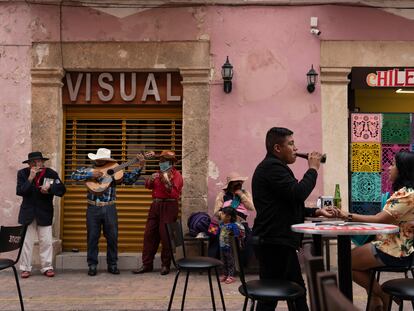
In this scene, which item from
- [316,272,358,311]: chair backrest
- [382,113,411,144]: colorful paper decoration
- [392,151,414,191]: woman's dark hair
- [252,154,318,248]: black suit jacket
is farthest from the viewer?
[382,113,411,144]: colorful paper decoration

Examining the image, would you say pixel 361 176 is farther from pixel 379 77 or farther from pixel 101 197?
pixel 101 197

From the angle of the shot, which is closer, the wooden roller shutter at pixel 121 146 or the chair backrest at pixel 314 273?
the chair backrest at pixel 314 273

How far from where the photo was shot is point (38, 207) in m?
7.88

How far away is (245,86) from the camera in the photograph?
336 inches

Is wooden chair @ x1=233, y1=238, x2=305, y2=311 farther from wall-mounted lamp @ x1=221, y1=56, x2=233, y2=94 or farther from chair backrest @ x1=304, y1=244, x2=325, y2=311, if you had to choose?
wall-mounted lamp @ x1=221, y1=56, x2=233, y2=94

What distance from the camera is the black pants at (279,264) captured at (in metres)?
4.18

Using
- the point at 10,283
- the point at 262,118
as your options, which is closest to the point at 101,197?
the point at 10,283

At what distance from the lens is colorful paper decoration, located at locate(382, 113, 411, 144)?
28.3ft

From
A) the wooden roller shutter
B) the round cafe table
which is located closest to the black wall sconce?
the wooden roller shutter

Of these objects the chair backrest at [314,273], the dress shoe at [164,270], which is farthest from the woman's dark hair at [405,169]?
the dress shoe at [164,270]

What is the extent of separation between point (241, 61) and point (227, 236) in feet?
9.37

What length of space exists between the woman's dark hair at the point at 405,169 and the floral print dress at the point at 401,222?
0.11 m

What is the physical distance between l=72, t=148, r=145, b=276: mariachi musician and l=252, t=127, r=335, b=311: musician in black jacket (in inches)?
157

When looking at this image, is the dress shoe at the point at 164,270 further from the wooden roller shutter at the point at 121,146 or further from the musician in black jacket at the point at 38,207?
the musician in black jacket at the point at 38,207
